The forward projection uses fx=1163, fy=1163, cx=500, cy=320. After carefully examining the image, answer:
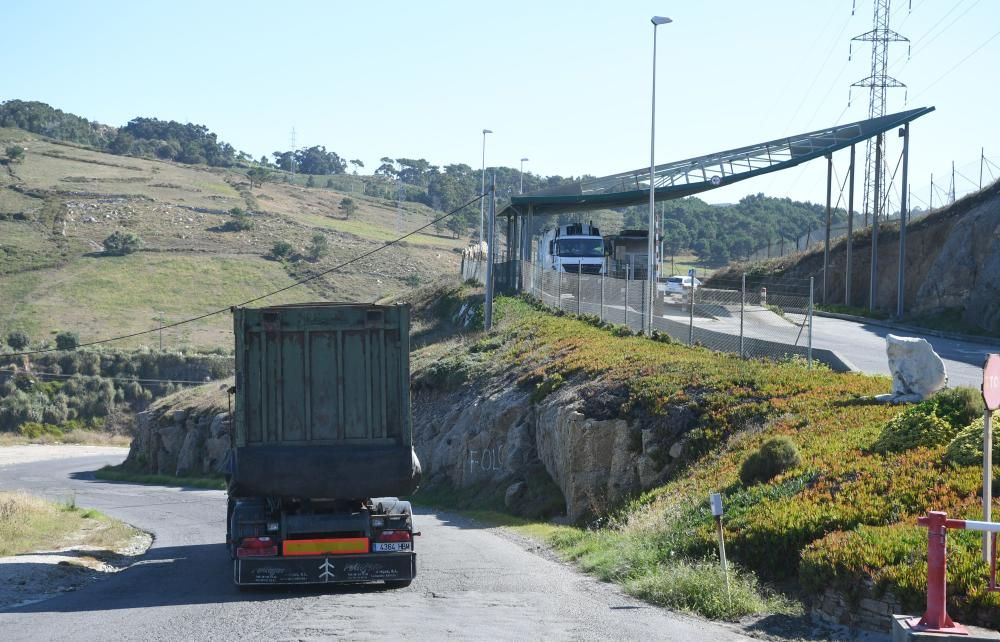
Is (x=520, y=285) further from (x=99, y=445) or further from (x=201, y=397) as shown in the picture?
(x=99, y=445)

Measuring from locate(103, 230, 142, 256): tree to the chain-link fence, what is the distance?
202 feet

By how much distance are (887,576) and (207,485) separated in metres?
37.1

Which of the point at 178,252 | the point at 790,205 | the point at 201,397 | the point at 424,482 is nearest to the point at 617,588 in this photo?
the point at 424,482

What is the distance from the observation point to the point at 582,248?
167 feet

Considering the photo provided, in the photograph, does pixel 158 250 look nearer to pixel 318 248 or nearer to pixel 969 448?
pixel 318 248

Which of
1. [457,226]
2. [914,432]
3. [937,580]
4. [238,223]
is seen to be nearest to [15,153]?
[238,223]

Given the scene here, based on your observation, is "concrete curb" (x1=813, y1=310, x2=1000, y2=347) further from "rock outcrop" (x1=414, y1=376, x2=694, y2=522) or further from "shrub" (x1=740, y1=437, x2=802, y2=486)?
"shrub" (x1=740, y1=437, x2=802, y2=486)

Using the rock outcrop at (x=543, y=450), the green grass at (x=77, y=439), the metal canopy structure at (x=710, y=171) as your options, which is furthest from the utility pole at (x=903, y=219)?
the green grass at (x=77, y=439)

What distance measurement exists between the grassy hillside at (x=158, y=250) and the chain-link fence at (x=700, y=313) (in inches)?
1894

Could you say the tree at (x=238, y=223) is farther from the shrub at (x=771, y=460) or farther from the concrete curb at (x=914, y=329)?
the shrub at (x=771, y=460)

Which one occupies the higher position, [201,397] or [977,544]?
[977,544]

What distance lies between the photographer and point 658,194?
4775 cm

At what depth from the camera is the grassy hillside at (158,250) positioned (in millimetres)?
85688

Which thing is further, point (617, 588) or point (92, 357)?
point (92, 357)
